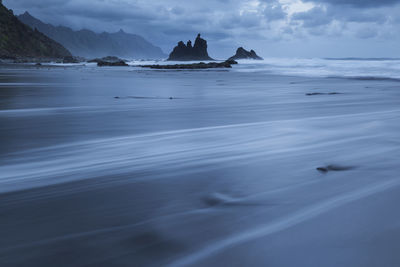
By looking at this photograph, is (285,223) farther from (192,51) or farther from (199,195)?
(192,51)

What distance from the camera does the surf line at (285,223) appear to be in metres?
1.68

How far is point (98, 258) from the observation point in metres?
1.63

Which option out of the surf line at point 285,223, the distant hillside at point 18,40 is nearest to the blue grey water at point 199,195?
the surf line at point 285,223

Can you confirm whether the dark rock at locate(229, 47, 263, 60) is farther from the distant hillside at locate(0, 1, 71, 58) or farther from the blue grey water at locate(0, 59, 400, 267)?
the blue grey water at locate(0, 59, 400, 267)

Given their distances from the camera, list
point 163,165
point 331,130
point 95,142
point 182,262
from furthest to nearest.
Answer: point 331,130, point 95,142, point 163,165, point 182,262

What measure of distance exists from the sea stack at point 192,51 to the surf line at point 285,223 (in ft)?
454

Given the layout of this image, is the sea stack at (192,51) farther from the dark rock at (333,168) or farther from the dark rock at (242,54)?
the dark rock at (333,168)

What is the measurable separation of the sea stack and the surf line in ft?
454

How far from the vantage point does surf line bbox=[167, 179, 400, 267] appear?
1.68m

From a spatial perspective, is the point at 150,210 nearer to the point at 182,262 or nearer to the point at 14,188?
the point at 182,262

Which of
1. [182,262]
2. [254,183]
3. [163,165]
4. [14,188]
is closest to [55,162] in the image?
[14,188]

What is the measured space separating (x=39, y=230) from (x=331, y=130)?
406 cm

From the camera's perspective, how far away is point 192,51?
141250 mm

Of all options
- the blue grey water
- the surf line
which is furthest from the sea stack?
the surf line
